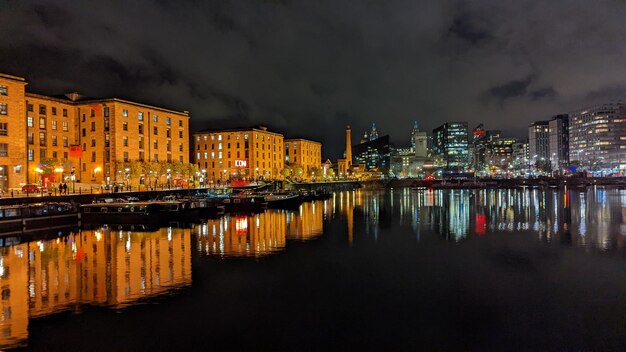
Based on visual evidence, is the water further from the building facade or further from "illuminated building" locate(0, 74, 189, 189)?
"illuminated building" locate(0, 74, 189, 189)

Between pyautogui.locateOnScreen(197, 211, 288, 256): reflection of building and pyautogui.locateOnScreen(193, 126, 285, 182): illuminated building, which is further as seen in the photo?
pyautogui.locateOnScreen(193, 126, 285, 182): illuminated building

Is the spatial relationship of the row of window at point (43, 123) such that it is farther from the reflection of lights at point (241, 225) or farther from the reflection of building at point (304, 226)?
the reflection of building at point (304, 226)

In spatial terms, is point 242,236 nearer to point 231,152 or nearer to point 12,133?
point 12,133

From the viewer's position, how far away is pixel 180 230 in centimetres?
3753

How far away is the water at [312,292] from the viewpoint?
46.2 ft

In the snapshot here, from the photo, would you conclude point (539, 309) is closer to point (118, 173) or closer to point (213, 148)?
point (118, 173)

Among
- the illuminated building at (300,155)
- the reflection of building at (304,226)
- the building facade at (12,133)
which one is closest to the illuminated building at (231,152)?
the illuminated building at (300,155)

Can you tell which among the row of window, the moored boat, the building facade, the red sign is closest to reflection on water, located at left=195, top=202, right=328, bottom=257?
the moored boat

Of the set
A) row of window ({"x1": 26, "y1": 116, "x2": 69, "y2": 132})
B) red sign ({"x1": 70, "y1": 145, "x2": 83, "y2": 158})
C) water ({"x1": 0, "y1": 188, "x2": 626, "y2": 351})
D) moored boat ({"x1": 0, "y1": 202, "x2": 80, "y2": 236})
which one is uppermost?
row of window ({"x1": 26, "y1": 116, "x2": 69, "y2": 132})

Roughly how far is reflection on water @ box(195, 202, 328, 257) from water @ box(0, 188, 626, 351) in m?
0.27

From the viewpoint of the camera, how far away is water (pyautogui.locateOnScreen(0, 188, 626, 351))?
14078 mm

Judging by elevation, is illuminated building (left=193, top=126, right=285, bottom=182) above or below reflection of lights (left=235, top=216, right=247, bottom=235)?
above

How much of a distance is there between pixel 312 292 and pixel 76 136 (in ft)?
233

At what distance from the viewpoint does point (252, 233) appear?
Result: 36656 millimetres
